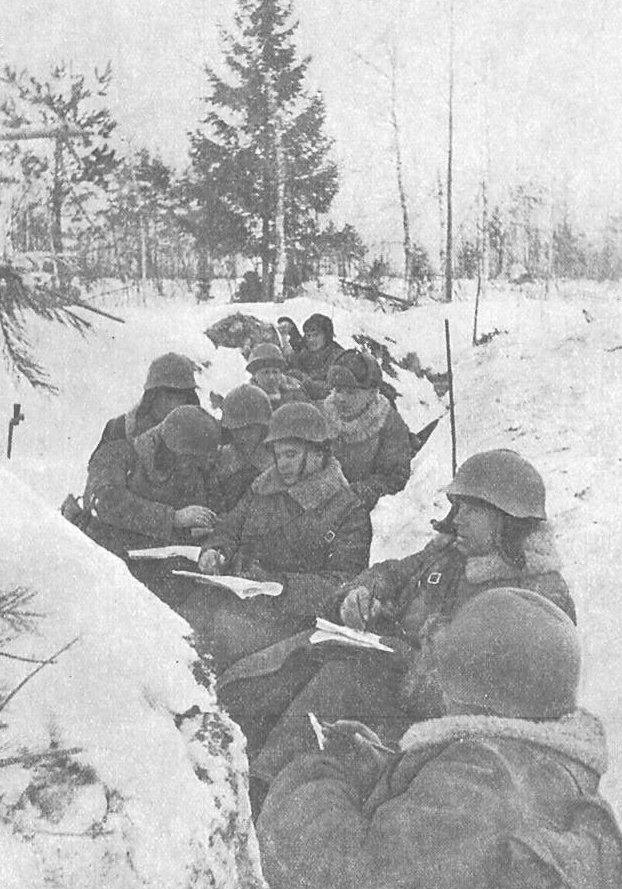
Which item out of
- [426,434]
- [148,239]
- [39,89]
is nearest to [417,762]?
[39,89]

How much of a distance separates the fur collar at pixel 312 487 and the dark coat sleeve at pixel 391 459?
50.9 inches

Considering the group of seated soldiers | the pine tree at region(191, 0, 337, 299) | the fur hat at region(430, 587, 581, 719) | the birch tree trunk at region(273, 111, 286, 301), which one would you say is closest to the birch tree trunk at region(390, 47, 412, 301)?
the pine tree at region(191, 0, 337, 299)

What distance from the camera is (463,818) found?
1.36m

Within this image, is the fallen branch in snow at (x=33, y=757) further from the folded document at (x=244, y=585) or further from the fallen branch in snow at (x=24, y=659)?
the folded document at (x=244, y=585)

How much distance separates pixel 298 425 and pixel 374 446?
4.76ft

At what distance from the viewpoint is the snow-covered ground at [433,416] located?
6.31ft

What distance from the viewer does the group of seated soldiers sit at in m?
1.38

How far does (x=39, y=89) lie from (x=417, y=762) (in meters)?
1.42

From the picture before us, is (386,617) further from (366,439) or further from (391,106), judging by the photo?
(391,106)

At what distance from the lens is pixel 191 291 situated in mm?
13766

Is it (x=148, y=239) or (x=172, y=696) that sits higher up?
(x=148, y=239)

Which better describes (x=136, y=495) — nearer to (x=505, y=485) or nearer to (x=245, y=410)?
(x=245, y=410)

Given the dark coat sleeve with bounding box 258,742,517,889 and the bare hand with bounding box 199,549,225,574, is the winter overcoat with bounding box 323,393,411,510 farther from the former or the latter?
the dark coat sleeve with bounding box 258,742,517,889

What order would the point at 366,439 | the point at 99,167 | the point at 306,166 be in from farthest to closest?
the point at 306,166
the point at 366,439
the point at 99,167
